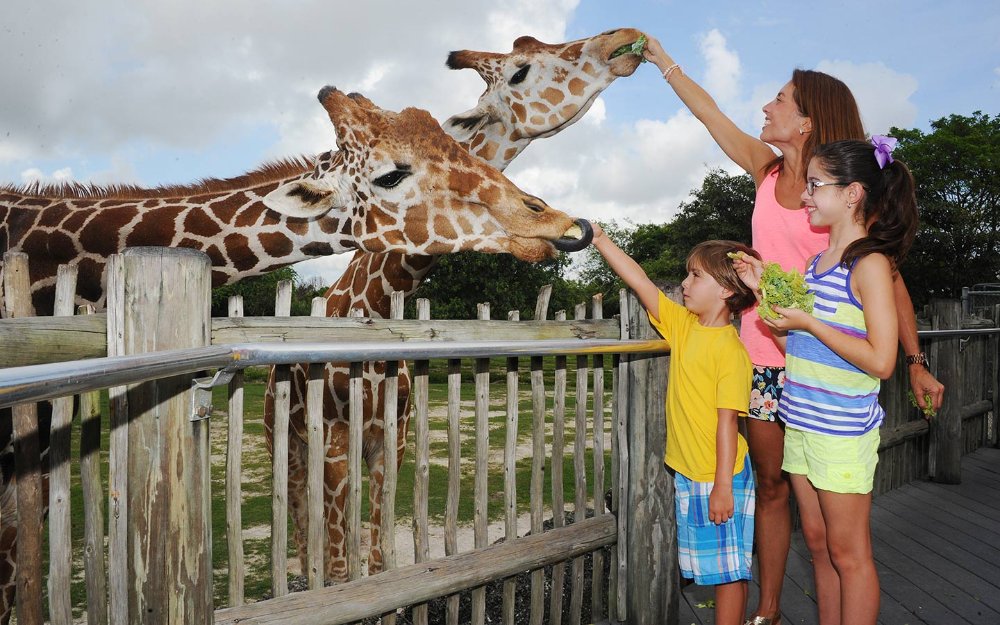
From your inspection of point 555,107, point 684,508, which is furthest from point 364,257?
point 684,508

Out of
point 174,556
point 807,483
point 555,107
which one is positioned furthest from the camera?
point 555,107

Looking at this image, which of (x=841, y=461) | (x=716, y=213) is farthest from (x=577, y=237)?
(x=716, y=213)

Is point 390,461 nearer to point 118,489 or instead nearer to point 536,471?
point 536,471

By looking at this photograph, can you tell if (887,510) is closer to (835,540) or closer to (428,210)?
(835,540)

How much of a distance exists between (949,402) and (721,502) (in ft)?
14.7

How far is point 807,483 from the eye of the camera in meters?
2.42

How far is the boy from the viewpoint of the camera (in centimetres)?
248

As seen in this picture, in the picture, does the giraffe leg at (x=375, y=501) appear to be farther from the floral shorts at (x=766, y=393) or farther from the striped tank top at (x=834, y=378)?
the striped tank top at (x=834, y=378)

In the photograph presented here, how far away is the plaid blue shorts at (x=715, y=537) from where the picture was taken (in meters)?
2.49

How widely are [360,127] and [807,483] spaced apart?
2.59 meters

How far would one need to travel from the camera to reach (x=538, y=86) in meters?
5.55

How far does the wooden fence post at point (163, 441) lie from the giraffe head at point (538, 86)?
384cm

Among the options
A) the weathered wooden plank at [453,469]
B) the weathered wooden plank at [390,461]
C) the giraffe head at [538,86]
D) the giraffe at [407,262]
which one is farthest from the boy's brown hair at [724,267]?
the giraffe head at [538,86]

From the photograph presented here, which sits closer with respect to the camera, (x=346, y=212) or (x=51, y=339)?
(x=51, y=339)
